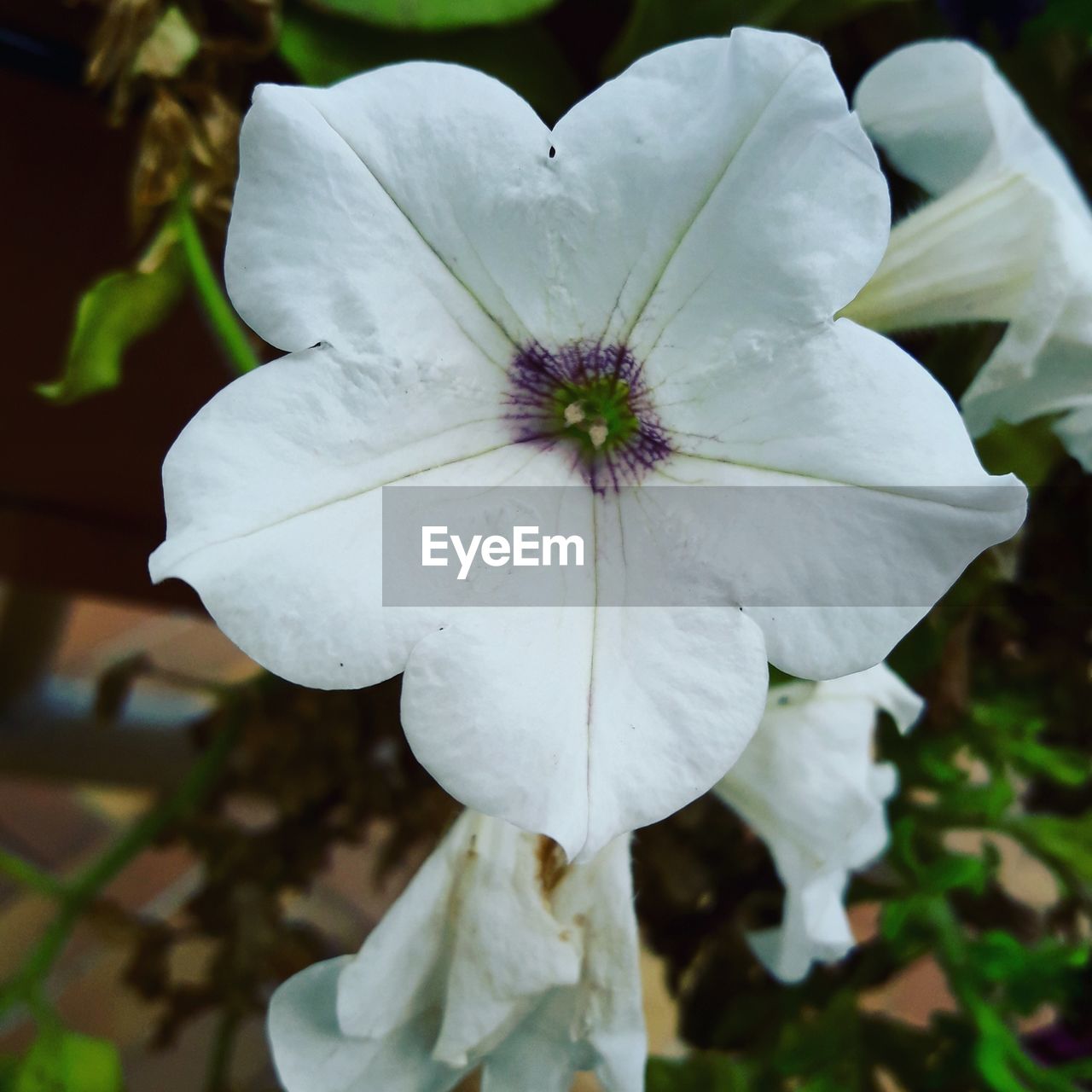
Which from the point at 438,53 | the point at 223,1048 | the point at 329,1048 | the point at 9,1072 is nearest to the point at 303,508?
the point at 329,1048

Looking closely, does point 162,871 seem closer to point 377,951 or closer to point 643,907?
point 643,907

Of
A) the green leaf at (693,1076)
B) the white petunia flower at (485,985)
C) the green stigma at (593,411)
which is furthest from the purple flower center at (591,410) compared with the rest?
the green leaf at (693,1076)

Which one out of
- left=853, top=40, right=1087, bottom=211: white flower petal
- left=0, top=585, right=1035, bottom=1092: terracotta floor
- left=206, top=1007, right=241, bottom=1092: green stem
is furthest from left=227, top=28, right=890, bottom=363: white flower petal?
left=0, top=585, right=1035, bottom=1092: terracotta floor

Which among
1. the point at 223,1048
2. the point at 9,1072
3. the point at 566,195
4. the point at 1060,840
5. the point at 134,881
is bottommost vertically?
the point at 134,881

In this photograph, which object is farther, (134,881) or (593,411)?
(134,881)

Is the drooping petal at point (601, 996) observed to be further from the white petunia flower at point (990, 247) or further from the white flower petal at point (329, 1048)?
the white petunia flower at point (990, 247)

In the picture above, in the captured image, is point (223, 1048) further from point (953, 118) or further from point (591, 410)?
point (953, 118)

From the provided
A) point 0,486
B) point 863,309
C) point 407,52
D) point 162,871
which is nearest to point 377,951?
point 863,309
